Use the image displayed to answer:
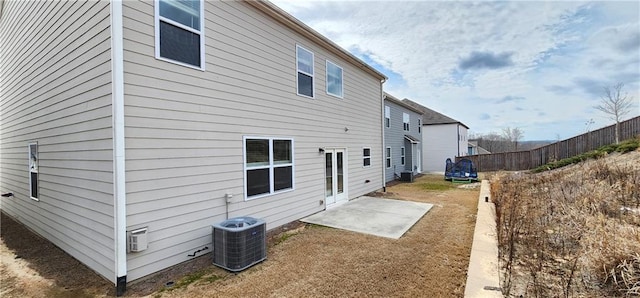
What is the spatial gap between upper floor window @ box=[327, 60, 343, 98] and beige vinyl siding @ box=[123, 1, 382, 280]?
0.75 metres

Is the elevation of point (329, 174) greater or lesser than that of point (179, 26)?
lesser

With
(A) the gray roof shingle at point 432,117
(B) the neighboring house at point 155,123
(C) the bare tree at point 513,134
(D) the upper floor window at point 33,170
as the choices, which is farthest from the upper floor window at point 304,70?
(C) the bare tree at point 513,134

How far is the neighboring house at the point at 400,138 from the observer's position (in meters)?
15.2

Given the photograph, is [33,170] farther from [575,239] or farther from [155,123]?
[575,239]

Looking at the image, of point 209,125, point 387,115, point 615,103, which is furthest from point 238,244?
point 615,103

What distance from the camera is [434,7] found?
8875 millimetres

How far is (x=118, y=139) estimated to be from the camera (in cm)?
342

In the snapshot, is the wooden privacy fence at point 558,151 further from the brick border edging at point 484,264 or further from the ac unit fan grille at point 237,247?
the ac unit fan grille at point 237,247

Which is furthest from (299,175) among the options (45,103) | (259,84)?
(45,103)

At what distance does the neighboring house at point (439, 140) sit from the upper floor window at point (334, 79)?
1698cm

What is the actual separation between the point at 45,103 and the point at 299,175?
18.3 feet

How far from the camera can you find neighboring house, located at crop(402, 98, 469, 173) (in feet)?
78.8

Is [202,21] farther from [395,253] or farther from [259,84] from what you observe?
[395,253]

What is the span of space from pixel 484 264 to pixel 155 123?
5.10 m
